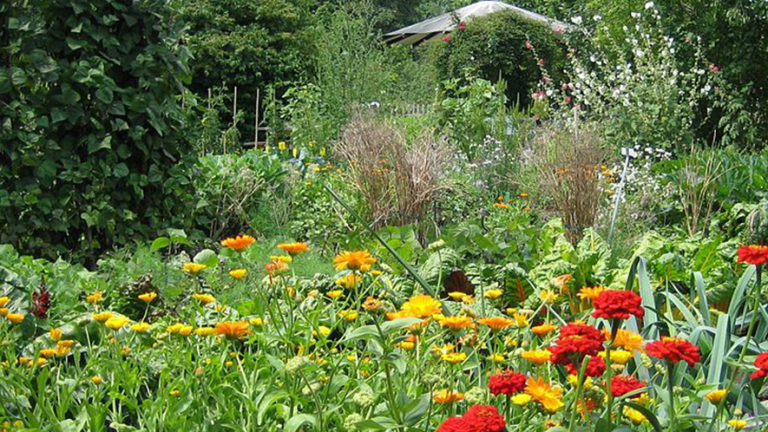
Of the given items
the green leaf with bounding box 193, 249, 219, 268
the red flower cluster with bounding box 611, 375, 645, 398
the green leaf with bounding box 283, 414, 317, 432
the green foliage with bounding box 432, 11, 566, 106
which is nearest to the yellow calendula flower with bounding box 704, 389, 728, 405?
the red flower cluster with bounding box 611, 375, 645, 398

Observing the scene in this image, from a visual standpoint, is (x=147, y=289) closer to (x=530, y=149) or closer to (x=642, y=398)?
(x=642, y=398)

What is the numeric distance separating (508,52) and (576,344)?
45.3 feet

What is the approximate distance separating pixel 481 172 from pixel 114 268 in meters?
3.77

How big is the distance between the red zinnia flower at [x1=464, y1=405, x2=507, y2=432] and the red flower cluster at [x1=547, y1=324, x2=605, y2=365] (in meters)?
0.19

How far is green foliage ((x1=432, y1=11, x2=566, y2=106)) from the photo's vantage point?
1448cm

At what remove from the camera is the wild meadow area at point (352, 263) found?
1612 millimetres

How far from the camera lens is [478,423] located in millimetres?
1123

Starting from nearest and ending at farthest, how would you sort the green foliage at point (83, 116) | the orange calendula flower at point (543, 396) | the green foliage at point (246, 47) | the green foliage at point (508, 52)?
the orange calendula flower at point (543, 396)
the green foliage at point (83, 116)
the green foliage at point (246, 47)
the green foliage at point (508, 52)

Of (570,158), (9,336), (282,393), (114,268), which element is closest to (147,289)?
(114,268)

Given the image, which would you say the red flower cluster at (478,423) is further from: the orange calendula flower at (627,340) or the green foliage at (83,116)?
the green foliage at (83,116)

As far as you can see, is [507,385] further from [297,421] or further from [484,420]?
[297,421]

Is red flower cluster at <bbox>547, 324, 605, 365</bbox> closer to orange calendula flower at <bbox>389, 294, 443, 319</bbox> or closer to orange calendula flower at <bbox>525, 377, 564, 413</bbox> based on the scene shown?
orange calendula flower at <bbox>525, 377, 564, 413</bbox>

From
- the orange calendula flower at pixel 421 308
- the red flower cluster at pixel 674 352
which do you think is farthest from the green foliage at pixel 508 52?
the red flower cluster at pixel 674 352

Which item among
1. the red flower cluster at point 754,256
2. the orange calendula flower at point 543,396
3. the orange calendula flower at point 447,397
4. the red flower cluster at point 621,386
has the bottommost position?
the orange calendula flower at point 447,397
